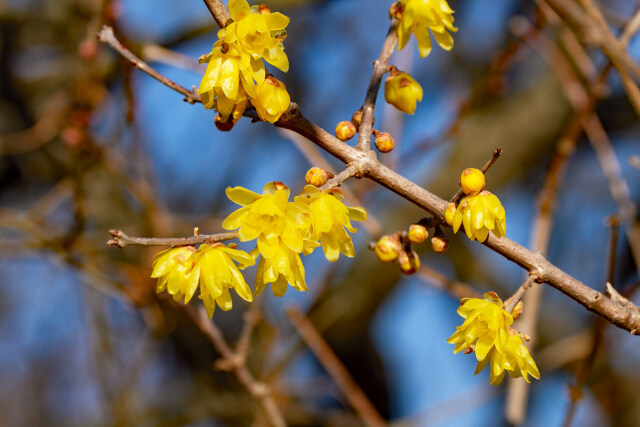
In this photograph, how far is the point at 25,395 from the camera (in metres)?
7.43

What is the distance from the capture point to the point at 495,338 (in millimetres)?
1140

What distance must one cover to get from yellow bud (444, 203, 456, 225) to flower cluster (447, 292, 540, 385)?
0.17 meters

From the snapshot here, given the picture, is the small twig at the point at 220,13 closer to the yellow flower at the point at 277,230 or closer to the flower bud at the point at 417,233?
the yellow flower at the point at 277,230

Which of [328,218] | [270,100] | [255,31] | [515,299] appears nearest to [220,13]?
[255,31]

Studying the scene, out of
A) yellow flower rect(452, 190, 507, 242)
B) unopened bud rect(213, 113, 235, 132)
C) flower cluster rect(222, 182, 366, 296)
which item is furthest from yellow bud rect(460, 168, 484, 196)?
unopened bud rect(213, 113, 235, 132)

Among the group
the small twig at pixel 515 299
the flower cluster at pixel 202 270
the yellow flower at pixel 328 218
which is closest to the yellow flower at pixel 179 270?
the flower cluster at pixel 202 270

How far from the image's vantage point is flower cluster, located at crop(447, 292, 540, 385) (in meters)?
1.14

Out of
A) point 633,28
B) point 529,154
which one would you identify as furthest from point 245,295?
point 529,154

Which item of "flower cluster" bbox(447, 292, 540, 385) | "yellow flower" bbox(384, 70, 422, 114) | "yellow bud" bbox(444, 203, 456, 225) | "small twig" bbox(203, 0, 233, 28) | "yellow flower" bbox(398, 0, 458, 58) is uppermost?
"small twig" bbox(203, 0, 233, 28)

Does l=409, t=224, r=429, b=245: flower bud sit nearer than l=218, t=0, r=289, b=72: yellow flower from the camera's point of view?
No

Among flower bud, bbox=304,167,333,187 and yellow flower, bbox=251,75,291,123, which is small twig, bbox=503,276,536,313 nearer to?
flower bud, bbox=304,167,333,187

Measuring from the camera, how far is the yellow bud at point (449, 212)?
1.14m

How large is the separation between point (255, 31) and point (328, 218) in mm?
377

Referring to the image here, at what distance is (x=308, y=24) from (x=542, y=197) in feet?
12.4
